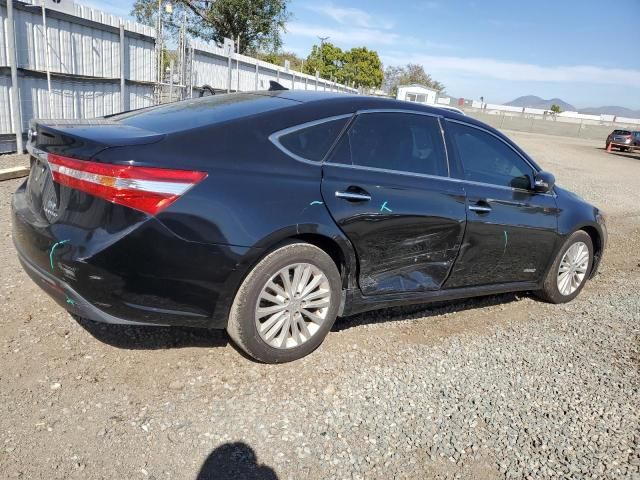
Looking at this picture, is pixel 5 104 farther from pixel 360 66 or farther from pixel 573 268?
pixel 360 66

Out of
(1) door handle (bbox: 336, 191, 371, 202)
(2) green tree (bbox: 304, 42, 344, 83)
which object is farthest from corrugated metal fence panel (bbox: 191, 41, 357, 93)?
(2) green tree (bbox: 304, 42, 344, 83)

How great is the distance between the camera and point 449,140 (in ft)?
12.8

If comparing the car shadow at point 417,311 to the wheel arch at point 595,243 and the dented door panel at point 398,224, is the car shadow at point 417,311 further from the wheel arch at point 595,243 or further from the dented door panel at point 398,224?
the wheel arch at point 595,243

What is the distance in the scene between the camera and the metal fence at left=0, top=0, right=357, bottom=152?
7.90m

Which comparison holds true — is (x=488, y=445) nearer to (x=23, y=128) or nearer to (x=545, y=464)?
(x=545, y=464)

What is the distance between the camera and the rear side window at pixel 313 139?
3.06 m

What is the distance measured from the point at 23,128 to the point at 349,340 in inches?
282

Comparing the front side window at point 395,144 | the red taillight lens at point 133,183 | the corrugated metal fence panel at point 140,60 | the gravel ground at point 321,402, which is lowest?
the gravel ground at point 321,402

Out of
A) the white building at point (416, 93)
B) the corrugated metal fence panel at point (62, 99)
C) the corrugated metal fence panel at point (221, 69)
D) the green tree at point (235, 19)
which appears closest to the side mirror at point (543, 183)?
the corrugated metal fence panel at point (62, 99)

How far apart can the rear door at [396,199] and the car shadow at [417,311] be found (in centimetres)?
51

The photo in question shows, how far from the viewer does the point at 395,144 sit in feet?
11.7

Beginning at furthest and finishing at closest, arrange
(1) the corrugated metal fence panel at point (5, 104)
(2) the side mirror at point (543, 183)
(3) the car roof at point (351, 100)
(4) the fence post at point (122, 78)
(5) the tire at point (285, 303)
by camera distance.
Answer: (4) the fence post at point (122, 78) → (1) the corrugated metal fence panel at point (5, 104) → (2) the side mirror at point (543, 183) → (3) the car roof at point (351, 100) → (5) the tire at point (285, 303)

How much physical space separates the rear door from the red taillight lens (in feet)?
2.92

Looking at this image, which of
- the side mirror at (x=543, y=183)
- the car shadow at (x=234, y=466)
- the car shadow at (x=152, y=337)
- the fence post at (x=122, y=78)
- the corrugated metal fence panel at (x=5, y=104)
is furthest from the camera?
the fence post at (x=122, y=78)
